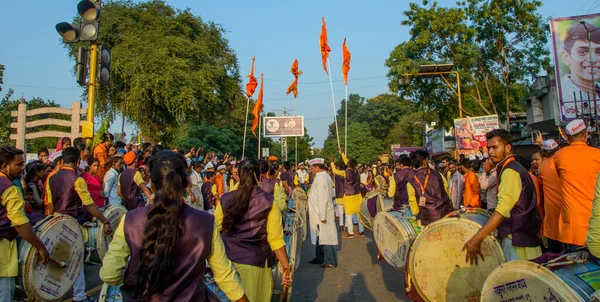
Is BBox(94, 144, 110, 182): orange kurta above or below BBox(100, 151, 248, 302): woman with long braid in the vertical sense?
above

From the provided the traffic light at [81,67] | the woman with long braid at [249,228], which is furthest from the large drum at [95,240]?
the woman with long braid at [249,228]

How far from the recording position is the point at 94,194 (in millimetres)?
7672

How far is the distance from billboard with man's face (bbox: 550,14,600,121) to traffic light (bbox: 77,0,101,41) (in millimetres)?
15387

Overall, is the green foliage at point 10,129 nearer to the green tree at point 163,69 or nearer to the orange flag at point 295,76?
the green tree at point 163,69

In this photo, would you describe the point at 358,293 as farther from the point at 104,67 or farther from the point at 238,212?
the point at 104,67

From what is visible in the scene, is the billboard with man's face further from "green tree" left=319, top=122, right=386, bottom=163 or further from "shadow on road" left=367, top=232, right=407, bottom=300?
"green tree" left=319, top=122, right=386, bottom=163

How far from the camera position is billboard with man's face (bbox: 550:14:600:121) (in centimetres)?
1633

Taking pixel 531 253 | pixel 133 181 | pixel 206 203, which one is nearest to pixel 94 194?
pixel 133 181

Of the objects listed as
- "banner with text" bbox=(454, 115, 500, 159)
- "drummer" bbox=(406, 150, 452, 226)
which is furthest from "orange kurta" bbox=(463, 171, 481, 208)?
"banner with text" bbox=(454, 115, 500, 159)

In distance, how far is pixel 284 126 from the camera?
41438 mm

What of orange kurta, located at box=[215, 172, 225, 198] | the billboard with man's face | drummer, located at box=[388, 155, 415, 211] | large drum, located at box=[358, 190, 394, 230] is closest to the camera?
drummer, located at box=[388, 155, 415, 211]

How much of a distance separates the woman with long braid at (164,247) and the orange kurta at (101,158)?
724 centimetres

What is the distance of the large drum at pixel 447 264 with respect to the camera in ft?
14.0

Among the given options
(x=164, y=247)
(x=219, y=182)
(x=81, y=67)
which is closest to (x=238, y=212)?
(x=164, y=247)
